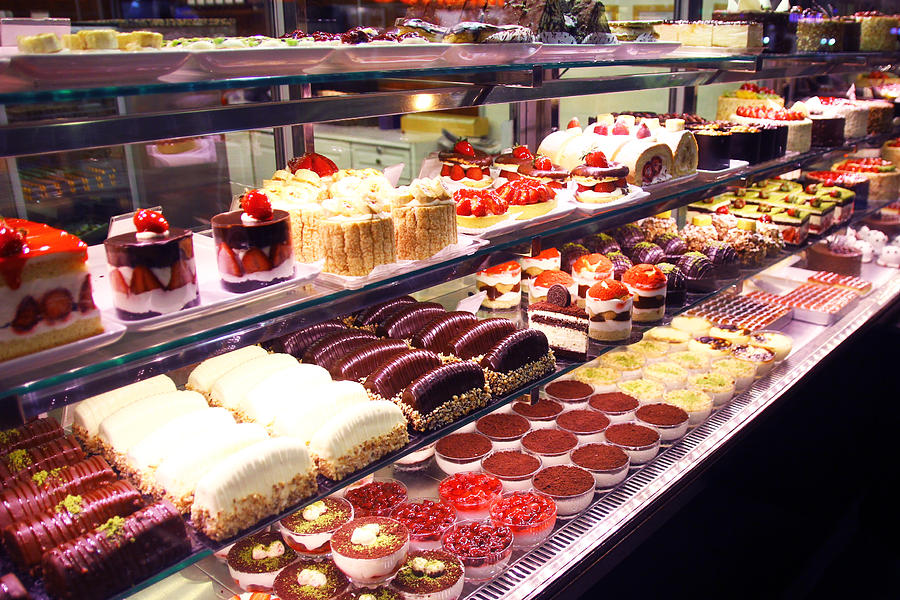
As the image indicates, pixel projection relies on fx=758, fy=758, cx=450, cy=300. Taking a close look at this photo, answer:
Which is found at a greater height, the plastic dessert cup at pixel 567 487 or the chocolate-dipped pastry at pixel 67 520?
the chocolate-dipped pastry at pixel 67 520

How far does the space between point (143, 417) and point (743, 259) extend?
3124 millimetres

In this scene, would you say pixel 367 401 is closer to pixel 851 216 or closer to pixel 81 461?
pixel 81 461

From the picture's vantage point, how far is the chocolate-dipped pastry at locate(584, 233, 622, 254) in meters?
3.88

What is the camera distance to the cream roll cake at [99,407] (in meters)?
2.11

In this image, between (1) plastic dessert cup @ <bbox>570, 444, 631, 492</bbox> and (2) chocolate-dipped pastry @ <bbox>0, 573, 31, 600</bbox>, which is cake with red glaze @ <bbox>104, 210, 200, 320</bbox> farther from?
(1) plastic dessert cup @ <bbox>570, 444, 631, 492</bbox>

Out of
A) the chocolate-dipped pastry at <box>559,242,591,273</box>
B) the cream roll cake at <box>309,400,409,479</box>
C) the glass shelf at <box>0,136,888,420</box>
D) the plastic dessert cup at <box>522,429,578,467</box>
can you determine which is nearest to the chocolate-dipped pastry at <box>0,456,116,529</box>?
the glass shelf at <box>0,136,888,420</box>

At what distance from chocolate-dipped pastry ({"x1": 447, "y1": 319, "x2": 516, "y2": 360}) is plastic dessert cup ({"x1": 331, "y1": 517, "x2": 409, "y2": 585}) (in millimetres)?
634

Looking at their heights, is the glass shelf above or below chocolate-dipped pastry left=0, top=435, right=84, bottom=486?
above

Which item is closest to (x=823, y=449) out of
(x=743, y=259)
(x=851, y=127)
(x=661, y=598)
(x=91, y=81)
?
(x=743, y=259)

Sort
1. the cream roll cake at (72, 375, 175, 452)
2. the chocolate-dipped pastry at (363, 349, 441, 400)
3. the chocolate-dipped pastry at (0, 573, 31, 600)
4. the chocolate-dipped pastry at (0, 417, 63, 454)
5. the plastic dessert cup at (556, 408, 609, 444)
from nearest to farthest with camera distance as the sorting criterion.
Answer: the chocolate-dipped pastry at (0, 573, 31, 600) → the chocolate-dipped pastry at (0, 417, 63, 454) → the cream roll cake at (72, 375, 175, 452) → the chocolate-dipped pastry at (363, 349, 441, 400) → the plastic dessert cup at (556, 408, 609, 444)

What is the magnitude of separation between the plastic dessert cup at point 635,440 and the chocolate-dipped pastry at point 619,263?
67 cm

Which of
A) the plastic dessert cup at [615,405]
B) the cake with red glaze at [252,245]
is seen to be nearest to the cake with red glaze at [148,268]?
the cake with red glaze at [252,245]

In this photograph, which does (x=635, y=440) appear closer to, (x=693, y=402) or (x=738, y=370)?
(x=693, y=402)

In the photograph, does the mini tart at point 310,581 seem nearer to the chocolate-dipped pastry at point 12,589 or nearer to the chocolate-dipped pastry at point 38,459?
the chocolate-dipped pastry at point 38,459
